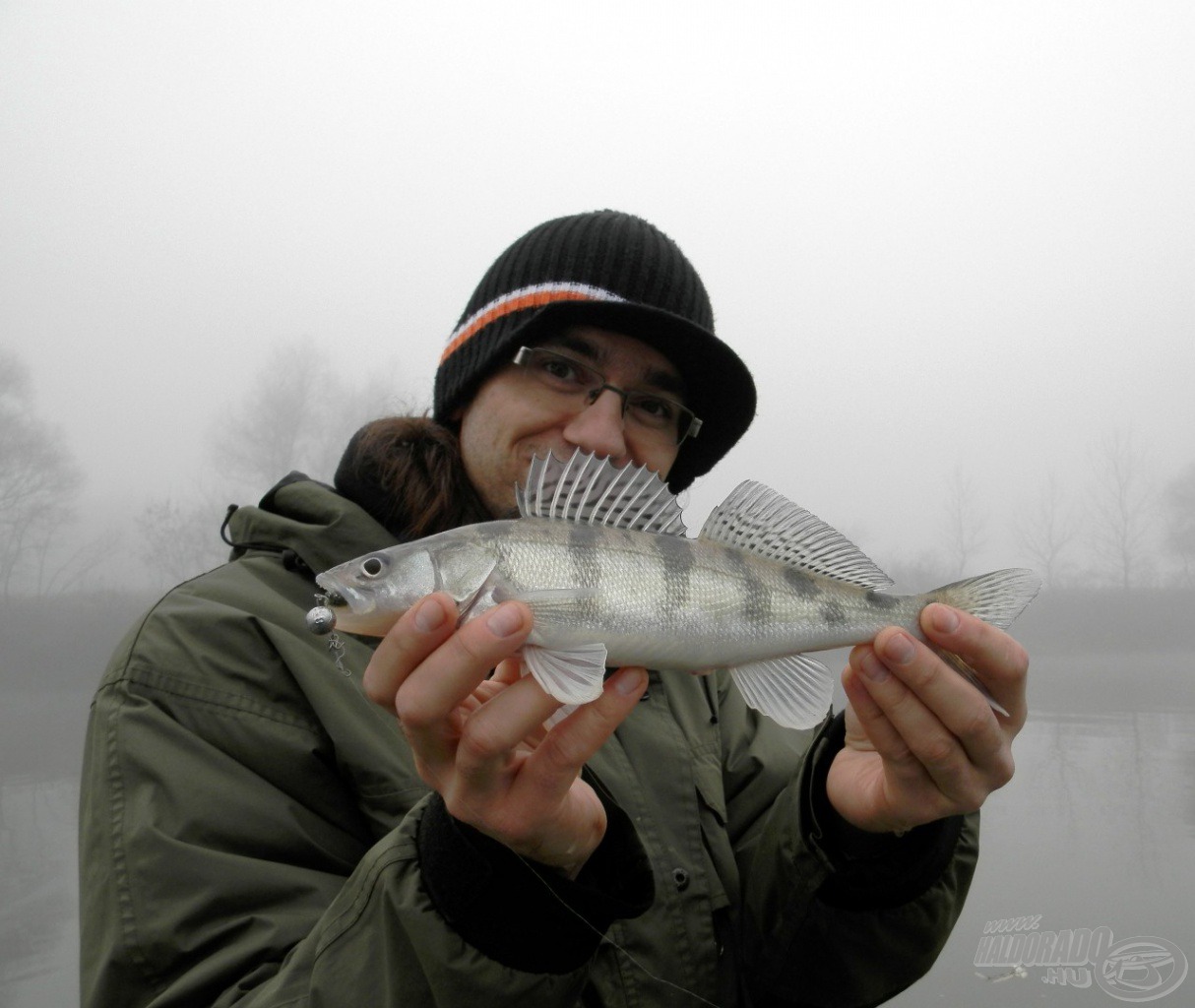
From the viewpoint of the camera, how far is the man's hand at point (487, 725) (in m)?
1.44

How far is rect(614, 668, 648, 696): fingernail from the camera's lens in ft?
5.31

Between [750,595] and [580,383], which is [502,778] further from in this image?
[580,383]

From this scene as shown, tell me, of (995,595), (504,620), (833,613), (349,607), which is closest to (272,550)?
(349,607)

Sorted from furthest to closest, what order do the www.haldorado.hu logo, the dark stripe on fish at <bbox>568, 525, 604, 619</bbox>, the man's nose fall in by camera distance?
the www.haldorado.hu logo < the man's nose < the dark stripe on fish at <bbox>568, 525, 604, 619</bbox>

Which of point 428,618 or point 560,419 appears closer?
point 428,618

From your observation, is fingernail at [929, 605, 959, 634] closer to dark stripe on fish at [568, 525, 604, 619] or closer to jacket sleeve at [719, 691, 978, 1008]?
jacket sleeve at [719, 691, 978, 1008]

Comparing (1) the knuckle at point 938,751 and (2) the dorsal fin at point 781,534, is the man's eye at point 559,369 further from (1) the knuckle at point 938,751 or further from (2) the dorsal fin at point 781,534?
(1) the knuckle at point 938,751

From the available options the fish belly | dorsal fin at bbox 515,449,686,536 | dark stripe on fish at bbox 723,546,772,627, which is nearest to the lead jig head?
the fish belly

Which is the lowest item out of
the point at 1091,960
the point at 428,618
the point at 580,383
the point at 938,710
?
the point at 1091,960

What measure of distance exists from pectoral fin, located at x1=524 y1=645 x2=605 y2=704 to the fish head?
24cm

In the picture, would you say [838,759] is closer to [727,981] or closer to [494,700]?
[727,981]

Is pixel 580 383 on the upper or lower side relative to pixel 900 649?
upper

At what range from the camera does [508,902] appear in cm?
154

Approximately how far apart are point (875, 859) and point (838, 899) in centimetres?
16
